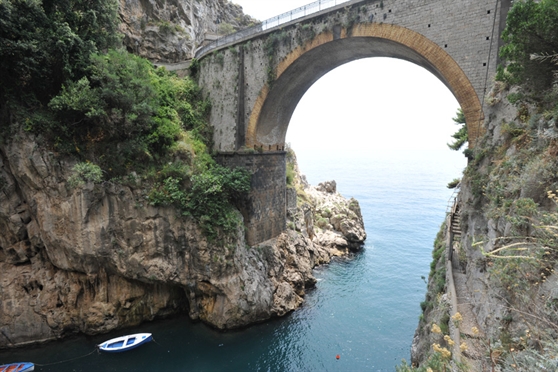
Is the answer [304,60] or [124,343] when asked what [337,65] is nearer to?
[304,60]

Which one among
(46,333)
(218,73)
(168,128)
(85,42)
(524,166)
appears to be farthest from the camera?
(218,73)

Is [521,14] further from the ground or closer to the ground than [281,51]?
closer to the ground

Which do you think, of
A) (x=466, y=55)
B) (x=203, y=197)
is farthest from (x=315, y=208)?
(x=466, y=55)

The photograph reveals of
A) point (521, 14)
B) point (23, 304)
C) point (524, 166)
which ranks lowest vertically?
point (23, 304)

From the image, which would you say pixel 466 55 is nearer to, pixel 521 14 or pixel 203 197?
pixel 521 14

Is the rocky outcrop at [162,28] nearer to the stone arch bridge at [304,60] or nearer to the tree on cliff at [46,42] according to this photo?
the stone arch bridge at [304,60]

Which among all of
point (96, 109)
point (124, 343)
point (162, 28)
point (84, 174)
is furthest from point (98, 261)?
point (162, 28)
